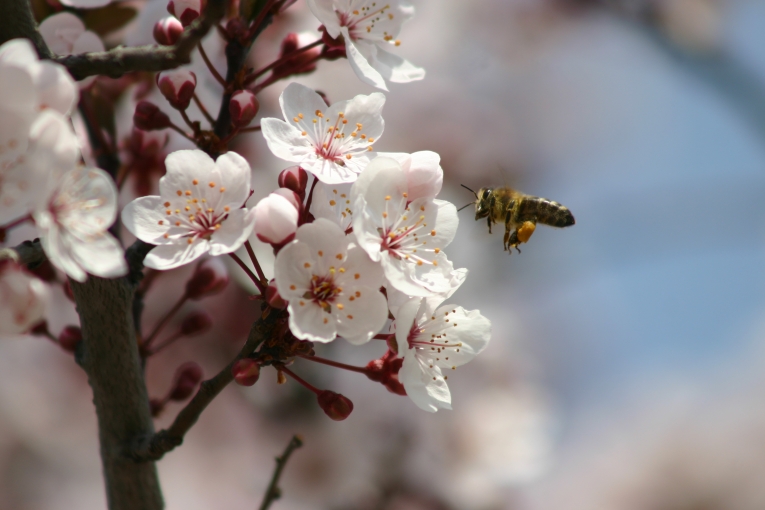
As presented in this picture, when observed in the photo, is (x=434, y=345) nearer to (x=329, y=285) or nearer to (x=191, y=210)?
(x=329, y=285)

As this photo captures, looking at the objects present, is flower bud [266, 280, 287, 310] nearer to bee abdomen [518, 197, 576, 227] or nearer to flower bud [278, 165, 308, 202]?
flower bud [278, 165, 308, 202]

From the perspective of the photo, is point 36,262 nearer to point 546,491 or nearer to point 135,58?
point 135,58

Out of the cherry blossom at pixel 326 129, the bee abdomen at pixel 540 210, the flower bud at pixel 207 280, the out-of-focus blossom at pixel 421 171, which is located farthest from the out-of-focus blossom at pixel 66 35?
the bee abdomen at pixel 540 210

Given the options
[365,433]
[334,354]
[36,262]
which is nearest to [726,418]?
Result: [365,433]

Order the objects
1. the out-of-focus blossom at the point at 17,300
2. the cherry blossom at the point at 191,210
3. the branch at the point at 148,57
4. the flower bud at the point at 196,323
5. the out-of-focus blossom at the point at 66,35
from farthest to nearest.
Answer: the flower bud at the point at 196,323, the out-of-focus blossom at the point at 66,35, the cherry blossom at the point at 191,210, the out-of-focus blossom at the point at 17,300, the branch at the point at 148,57

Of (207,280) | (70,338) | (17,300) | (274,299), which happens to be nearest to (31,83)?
(17,300)

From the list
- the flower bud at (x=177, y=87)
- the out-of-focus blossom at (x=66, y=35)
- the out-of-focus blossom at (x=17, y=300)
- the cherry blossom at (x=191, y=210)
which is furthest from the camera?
the out-of-focus blossom at (x=66, y=35)

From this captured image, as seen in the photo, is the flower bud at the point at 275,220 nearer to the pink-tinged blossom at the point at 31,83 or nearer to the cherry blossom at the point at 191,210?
the cherry blossom at the point at 191,210
